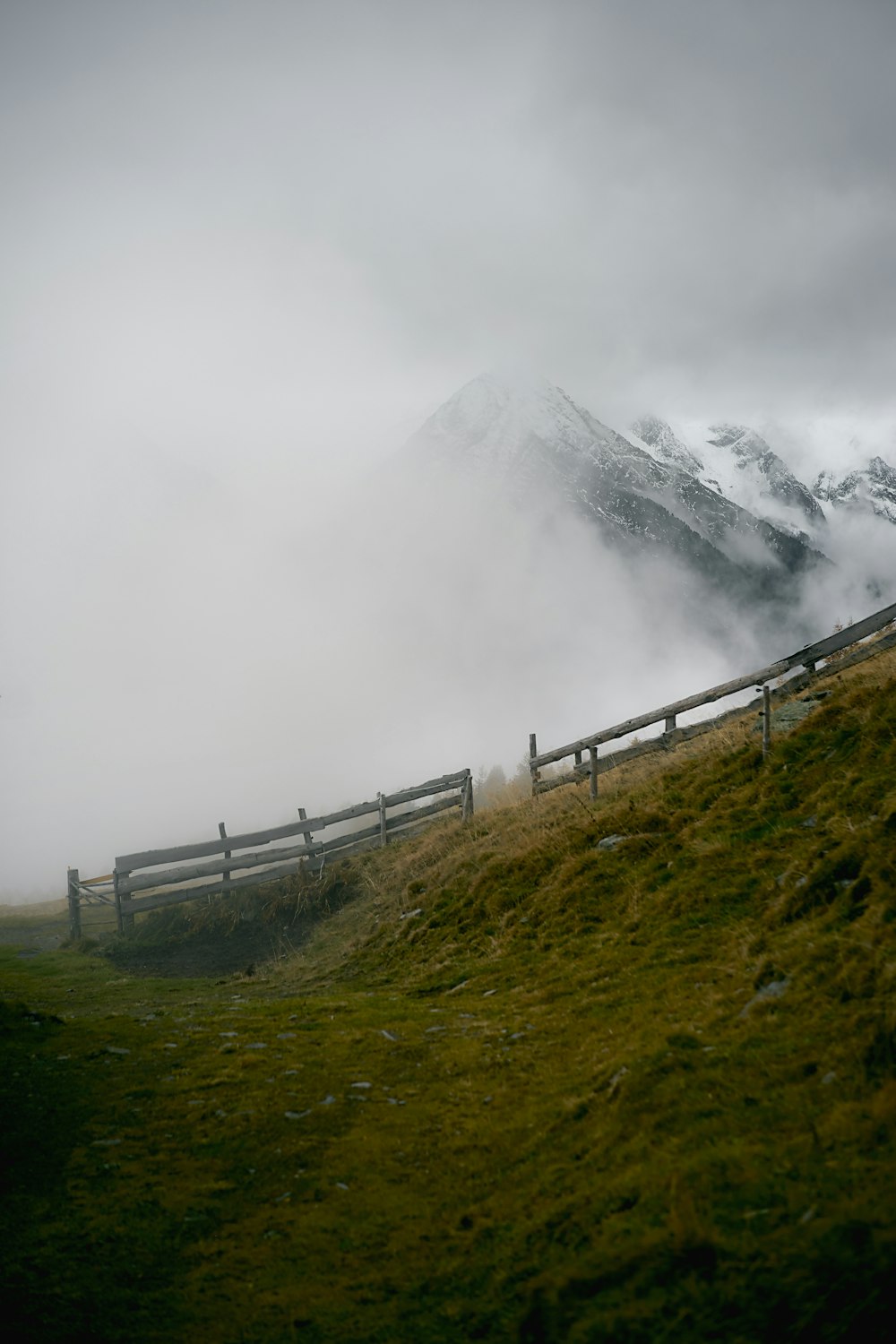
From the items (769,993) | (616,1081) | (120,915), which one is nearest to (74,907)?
(120,915)

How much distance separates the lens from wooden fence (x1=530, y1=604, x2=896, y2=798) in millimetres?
15156

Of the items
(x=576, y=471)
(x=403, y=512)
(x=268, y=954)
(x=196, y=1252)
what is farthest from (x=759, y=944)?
(x=403, y=512)

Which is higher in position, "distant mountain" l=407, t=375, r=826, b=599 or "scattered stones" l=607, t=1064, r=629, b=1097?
"distant mountain" l=407, t=375, r=826, b=599

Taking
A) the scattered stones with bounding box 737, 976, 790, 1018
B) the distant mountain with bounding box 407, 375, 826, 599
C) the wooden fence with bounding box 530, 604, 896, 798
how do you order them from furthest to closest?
the distant mountain with bounding box 407, 375, 826, 599, the wooden fence with bounding box 530, 604, 896, 798, the scattered stones with bounding box 737, 976, 790, 1018

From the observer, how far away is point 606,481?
527 feet

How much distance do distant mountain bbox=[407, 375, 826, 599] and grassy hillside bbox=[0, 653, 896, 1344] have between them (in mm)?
154613

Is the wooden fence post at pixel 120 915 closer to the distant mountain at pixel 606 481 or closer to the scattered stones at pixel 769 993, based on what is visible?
the scattered stones at pixel 769 993

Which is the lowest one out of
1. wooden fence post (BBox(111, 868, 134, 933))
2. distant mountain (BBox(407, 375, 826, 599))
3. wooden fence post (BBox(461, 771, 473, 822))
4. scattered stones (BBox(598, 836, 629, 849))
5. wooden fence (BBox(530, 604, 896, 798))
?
wooden fence post (BBox(111, 868, 134, 933))

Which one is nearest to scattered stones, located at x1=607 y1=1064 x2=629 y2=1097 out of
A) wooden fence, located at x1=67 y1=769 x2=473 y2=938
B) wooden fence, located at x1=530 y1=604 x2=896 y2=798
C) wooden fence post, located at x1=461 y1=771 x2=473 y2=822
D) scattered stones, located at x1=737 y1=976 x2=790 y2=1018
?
scattered stones, located at x1=737 y1=976 x2=790 y2=1018

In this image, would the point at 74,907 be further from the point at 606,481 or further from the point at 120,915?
the point at 606,481

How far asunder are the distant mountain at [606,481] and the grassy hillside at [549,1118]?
15461 centimetres

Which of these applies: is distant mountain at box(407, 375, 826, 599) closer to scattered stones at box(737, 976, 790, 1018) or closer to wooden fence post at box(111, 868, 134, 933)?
wooden fence post at box(111, 868, 134, 933)

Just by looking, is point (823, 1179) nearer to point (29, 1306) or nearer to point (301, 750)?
point (29, 1306)

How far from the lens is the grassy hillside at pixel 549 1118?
4.00 meters
